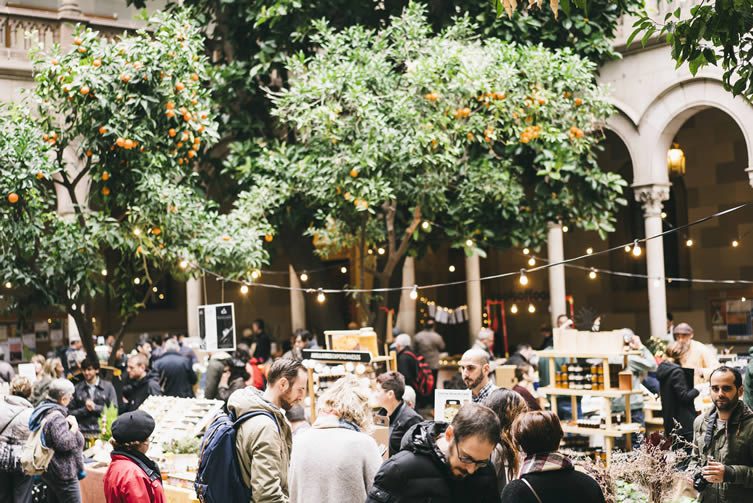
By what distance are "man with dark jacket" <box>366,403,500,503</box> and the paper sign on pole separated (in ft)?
25.9

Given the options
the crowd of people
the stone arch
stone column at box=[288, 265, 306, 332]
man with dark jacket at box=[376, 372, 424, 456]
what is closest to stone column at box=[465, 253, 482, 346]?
stone column at box=[288, 265, 306, 332]

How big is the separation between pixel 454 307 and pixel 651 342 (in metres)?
10.1

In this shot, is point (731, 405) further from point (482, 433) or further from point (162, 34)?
point (162, 34)

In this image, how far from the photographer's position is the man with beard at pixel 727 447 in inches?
218

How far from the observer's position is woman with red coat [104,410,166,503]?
17.1 ft

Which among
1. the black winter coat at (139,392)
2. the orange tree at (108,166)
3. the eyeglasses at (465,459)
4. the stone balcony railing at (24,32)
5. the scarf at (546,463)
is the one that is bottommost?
the black winter coat at (139,392)

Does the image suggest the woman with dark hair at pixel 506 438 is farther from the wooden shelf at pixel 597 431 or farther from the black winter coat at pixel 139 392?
the black winter coat at pixel 139 392

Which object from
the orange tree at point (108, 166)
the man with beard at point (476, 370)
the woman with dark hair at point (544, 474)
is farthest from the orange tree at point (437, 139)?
the woman with dark hair at point (544, 474)

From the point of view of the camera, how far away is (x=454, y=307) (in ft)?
86.8

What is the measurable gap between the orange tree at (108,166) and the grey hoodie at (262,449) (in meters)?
6.00

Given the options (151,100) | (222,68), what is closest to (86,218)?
(151,100)

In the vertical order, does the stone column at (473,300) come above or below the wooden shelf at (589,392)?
above

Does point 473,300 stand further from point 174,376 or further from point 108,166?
point 108,166

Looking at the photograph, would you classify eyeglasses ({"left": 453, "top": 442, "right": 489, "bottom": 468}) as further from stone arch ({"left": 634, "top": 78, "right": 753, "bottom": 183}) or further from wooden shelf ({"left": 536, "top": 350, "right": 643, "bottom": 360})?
stone arch ({"left": 634, "top": 78, "right": 753, "bottom": 183})
